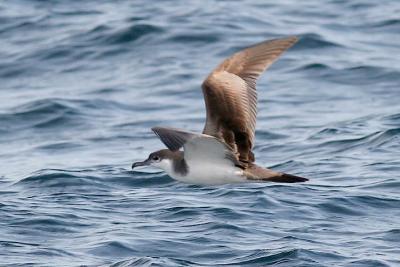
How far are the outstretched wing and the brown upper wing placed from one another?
0.15 meters

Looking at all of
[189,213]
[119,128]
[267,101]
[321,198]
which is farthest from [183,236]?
[267,101]

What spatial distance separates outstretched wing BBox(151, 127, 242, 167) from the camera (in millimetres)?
8016

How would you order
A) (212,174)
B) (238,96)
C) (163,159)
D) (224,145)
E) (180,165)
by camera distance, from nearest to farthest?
(224,145), (212,174), (180,165), (238,96), (163,159)

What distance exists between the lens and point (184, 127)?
13086mm

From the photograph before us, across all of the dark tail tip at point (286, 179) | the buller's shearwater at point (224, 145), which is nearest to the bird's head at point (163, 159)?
the buller's shearwater at point (224, 145)

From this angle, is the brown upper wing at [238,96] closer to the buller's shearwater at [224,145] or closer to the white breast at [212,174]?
the buller's shearwater at [224,145]

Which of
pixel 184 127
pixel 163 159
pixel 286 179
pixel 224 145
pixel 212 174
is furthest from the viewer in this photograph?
pixel 184 127

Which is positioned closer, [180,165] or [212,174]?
[212,174]

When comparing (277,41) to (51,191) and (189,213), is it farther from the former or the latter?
(51,191)

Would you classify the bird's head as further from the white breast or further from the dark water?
the dark water

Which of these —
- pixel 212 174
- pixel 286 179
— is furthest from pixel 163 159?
pixel 286 179

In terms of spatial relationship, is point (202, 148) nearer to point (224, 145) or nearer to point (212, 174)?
point (224, 145)

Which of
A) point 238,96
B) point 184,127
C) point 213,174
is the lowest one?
point 184,127

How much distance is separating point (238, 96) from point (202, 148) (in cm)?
67
